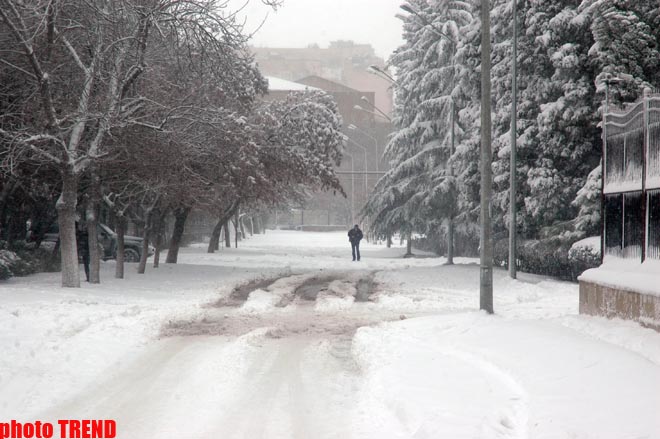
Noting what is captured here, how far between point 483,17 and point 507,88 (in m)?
14.0

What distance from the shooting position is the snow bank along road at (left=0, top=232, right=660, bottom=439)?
6.94 metres

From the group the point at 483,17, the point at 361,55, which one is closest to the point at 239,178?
the point at 483,17

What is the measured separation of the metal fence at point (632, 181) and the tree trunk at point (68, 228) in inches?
476

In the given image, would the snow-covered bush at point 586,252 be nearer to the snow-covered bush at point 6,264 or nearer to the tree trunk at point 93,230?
the tree trunk at point 93,230

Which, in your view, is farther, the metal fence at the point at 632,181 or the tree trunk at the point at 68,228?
the tree trunk at the point at 68,228

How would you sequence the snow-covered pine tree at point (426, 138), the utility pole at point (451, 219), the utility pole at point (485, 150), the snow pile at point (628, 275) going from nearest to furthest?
the snow pile at point (628, 275)
the utility pole at point (485, 150)
the utility pole at point (451, 219)
the snow-covered pine tree at point (426, 138)

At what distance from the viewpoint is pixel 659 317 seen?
32.2 ft

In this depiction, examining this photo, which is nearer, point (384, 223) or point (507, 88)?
point (507, 88)

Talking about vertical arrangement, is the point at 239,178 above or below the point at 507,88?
below

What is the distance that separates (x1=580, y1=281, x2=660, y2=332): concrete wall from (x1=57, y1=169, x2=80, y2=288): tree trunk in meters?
11.8

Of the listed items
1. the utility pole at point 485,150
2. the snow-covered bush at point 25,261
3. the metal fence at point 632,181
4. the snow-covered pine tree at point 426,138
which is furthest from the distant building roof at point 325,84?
the metal fence at point 632,181

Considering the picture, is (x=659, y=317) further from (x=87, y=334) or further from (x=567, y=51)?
(x=567, y=51)

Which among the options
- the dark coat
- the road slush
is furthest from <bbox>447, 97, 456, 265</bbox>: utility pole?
the road slush

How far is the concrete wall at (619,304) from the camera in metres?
10.1
